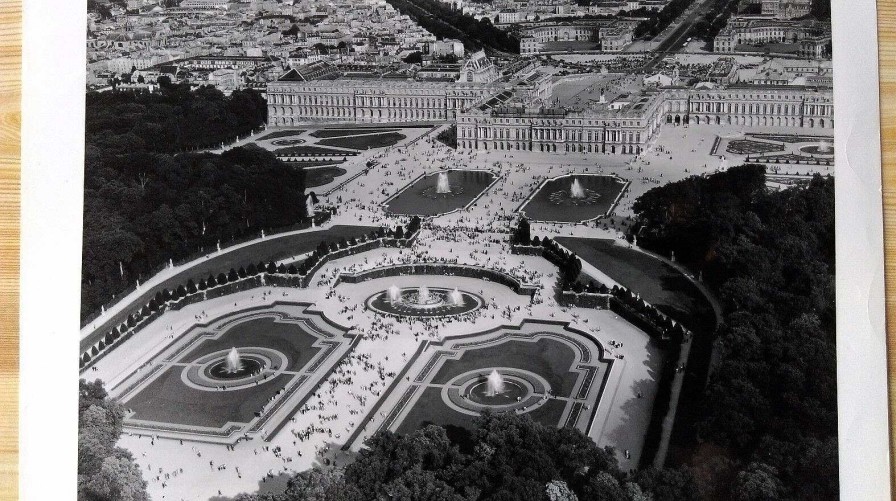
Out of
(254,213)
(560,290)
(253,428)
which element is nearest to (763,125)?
(560,290)

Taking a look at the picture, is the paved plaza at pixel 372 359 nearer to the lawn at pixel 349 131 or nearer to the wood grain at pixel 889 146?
the lawn at pixel 349 131

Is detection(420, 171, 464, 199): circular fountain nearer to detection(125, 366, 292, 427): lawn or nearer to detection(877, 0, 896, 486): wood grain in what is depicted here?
detection(125, 366, 292, 427): lawn

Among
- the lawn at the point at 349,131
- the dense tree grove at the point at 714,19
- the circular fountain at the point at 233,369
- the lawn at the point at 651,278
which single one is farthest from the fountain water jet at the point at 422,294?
the dense tree grove at the point at 714,19

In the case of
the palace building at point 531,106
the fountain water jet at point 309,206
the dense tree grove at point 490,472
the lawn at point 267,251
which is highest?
the palace building at point 531,106

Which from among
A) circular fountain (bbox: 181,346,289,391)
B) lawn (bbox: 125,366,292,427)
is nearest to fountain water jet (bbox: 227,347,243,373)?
circular fountain (bbox: 181,346,289,391)

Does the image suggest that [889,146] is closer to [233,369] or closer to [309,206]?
[233,369]

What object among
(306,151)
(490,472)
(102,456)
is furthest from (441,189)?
(102,456)

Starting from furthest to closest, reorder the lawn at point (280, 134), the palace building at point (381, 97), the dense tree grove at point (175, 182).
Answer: the palace building at point (381, 97) < the lawn at point (280, 134) < the dense tree grove at point (175, 182)

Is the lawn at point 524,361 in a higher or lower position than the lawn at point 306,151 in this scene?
lower
